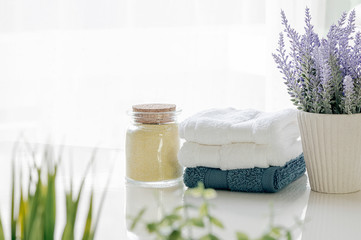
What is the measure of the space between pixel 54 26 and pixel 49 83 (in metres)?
0.27

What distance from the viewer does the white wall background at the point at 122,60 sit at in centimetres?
299

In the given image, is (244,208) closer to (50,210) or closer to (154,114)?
(154,114)

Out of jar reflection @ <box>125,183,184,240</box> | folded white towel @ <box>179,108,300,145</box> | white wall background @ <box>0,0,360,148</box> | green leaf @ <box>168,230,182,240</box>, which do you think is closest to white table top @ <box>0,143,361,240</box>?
jar reflection @ <box>125,183,184,240</box>

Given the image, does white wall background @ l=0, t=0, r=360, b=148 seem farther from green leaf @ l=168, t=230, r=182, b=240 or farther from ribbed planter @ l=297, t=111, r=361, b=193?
green leaf @ l=168, t=230, r=182, b=240

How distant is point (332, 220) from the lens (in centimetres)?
119

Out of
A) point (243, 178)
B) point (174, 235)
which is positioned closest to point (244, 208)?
point (243, 178)

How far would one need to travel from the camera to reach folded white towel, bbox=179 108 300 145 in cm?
133

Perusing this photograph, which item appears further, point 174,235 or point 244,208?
point 244,208

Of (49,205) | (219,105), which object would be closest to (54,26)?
(219,105)

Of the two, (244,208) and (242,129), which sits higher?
(242,129)

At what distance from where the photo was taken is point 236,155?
1.33m

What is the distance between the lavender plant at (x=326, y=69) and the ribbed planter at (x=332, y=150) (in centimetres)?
2

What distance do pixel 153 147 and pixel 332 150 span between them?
372 millimetres

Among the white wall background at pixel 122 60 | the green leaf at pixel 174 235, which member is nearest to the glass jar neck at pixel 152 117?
the green leaf at pixel 174 235
